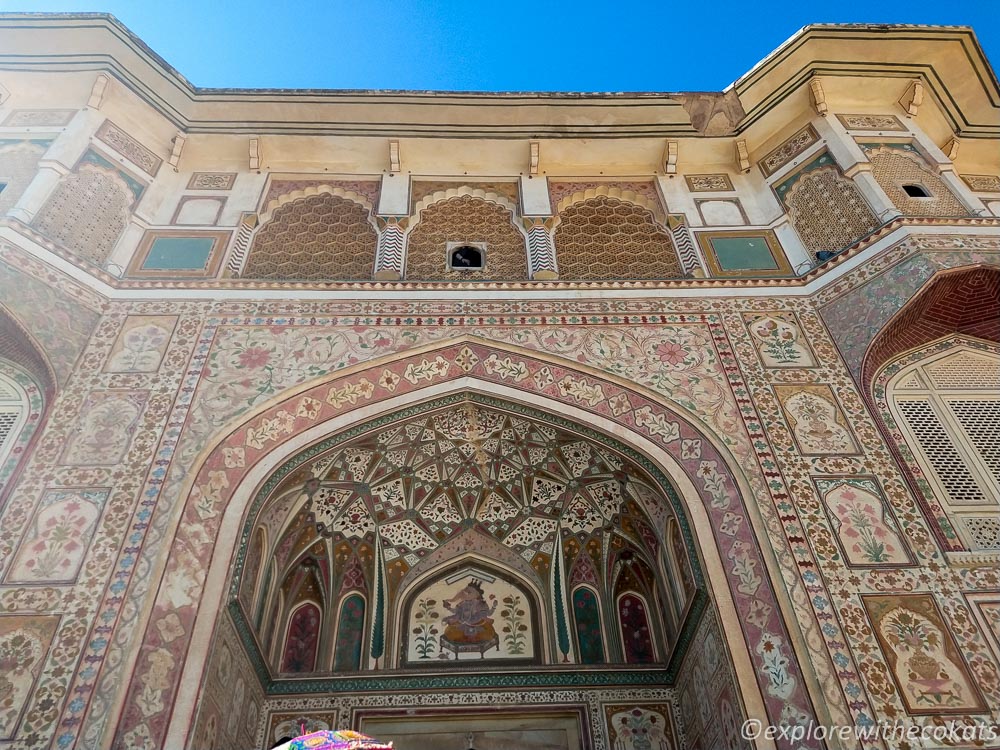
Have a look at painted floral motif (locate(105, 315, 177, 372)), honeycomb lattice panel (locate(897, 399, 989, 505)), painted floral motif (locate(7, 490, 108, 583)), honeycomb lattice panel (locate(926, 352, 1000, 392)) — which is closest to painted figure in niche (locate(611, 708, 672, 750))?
honeycomb lattice panel (locate(897, 399, 989, 505))

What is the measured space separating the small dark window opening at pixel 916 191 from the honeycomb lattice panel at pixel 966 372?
1384 millimetres

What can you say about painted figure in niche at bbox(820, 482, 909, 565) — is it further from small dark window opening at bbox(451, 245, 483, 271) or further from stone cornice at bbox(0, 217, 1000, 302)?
small dark window opening at bbox(451, 245, 483, 271)

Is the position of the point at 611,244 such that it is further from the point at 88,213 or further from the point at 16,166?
the point at 16,166

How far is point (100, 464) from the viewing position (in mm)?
Answer: 4590

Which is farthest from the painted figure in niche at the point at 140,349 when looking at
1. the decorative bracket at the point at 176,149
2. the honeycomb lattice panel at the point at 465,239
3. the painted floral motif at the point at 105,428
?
the decorative bracket at the point at 176,149

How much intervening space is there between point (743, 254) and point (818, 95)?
5.64ft

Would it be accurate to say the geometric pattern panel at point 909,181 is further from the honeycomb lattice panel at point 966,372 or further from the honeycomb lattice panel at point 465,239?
the honeycomb lattice panel at point 465,239

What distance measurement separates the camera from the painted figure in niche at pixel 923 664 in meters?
3.71

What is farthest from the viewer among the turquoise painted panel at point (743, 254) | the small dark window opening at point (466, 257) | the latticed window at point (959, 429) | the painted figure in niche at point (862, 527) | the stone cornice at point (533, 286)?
the small dark window opening at point (466, 257)

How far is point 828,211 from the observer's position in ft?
21.1

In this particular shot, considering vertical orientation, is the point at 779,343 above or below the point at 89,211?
below

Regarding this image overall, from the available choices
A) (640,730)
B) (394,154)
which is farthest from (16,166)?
(640,730)

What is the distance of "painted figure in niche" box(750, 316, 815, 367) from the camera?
17.8 ft

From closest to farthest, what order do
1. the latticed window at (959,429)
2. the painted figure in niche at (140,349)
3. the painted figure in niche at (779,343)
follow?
the latticed window at (959,429), the painted figure in niche at (140,349), the painted figure in niche at (779,343)
